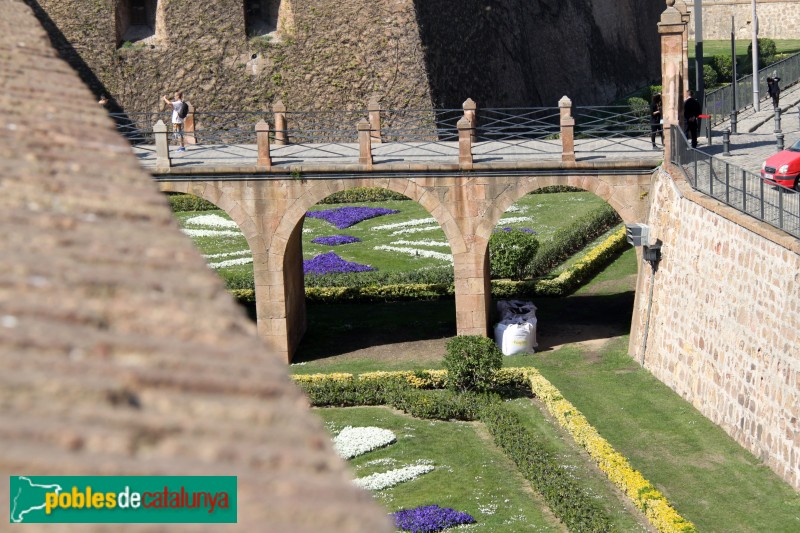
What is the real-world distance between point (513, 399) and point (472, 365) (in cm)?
99

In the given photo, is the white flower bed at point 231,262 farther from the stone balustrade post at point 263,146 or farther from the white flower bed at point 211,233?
the stone balustrade post at point 263,146

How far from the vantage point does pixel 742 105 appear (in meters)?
36.3

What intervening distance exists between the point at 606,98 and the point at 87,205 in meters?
54.8

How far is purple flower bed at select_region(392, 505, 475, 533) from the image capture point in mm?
18188

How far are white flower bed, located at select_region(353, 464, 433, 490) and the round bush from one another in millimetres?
4149

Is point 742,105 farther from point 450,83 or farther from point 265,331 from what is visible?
point 265,331

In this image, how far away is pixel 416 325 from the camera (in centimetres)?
3109

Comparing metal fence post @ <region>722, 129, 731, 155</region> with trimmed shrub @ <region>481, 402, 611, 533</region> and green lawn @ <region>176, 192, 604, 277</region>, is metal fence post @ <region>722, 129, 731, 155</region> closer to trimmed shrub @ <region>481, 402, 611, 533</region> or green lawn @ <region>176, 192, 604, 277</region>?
trimmed shrub @ <region>481, 402, 611, 533</region>

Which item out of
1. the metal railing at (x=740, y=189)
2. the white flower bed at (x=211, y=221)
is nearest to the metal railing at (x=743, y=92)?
the metal railing at (x=740, y=189)

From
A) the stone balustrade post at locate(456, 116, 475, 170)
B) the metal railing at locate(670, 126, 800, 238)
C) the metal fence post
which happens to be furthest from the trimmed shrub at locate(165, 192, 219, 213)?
the metal railing at locate(670, 126, 800, 238)

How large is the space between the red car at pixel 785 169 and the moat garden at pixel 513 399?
13.7 ft

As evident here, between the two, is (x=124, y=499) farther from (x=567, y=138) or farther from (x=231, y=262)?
(x=231, y=262)

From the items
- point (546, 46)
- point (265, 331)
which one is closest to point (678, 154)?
point (265, 331)

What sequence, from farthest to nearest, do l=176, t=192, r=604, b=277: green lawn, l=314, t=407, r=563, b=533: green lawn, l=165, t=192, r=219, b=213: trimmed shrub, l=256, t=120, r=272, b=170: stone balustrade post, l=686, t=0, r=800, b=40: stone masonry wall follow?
1. l=686, t=0, r=800, b=40: stone masonry wall
2. l=165, t=192, r=219, b=213: trimmed shrub
3. l=176, t=192, r=604, b=277: green lawn
4. l=256, t=120, r=272, b=170: stone balustrade post
5. l=314, t=407, r=563, b=533: green lawn
